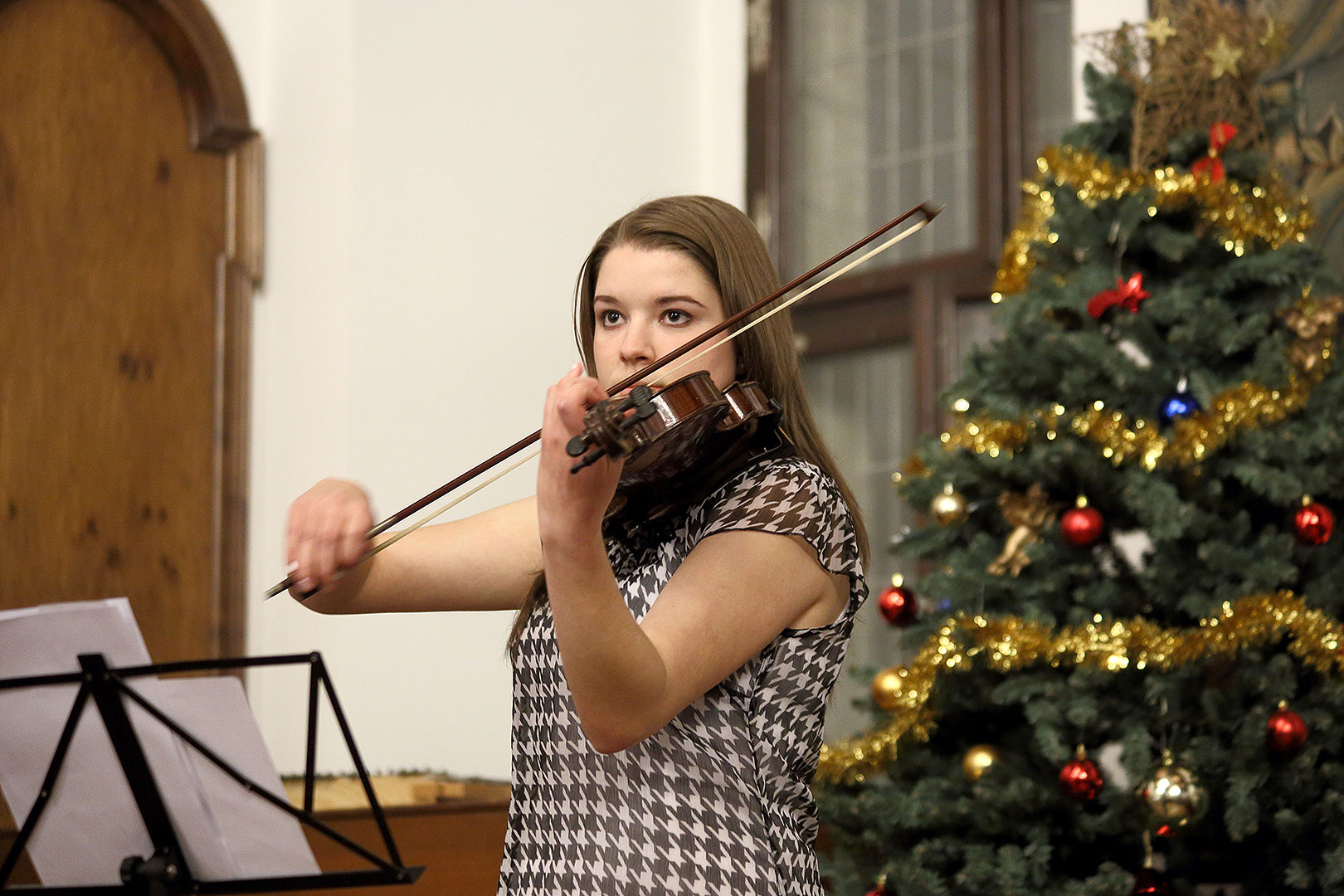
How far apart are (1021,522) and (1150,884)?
0.58 metres

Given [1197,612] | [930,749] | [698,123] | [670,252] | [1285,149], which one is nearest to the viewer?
[670,252]

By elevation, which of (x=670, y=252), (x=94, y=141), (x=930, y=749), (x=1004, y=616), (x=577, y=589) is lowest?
(x=930, y=749)

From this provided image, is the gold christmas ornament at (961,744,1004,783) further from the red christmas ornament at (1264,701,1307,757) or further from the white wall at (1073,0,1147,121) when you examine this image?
the white wall at (1073,0,1147,121)

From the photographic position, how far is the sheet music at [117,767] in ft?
3.95

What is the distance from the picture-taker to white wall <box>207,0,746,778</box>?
10.7ft

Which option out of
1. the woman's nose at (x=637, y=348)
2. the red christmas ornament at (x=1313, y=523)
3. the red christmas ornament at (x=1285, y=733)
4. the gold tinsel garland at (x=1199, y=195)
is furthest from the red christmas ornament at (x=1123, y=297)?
the woman's nose at (x=637, y=348)

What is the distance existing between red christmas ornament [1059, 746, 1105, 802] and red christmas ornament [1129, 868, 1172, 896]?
5.6 inches

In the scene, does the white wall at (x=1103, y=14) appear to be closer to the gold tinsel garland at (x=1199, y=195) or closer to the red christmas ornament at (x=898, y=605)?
the gold tinsel garland at (x=1199, y=195)

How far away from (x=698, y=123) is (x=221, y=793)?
10.1 ft

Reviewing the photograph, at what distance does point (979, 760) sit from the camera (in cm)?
217

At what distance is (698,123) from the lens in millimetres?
4020

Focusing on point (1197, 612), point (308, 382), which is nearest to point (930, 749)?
point (1197, 612)

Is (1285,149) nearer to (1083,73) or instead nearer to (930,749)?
(1083,73)

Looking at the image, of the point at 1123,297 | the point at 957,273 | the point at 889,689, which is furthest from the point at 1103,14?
the point at 889,689
